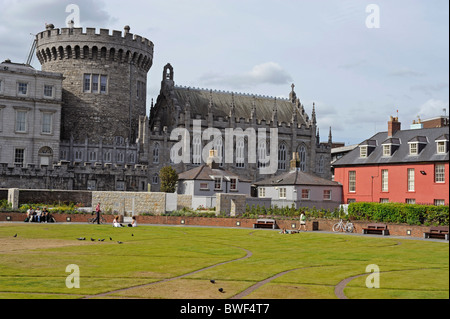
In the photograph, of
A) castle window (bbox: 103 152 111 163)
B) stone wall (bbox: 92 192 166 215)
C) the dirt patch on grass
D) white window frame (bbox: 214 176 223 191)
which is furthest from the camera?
castle window (bbox: 103 152 111 163)

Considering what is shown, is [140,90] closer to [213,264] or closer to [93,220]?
Answer: [93,220]

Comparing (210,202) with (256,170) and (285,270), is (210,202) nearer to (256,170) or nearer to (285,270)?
(256,170)

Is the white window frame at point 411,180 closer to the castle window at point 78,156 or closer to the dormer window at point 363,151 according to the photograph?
the dormer window at point 363,151

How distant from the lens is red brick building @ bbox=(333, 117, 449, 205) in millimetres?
48469

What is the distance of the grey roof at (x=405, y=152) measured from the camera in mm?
49750

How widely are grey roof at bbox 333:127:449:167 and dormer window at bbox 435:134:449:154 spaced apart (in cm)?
23

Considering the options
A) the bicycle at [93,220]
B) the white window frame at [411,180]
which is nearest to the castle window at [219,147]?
the white window frame at [411,180]

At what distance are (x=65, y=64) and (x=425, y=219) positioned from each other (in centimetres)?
5012

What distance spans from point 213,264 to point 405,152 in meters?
34.7

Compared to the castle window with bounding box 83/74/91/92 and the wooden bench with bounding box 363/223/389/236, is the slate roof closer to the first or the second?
the castle window with bounding box 83/74/91/92

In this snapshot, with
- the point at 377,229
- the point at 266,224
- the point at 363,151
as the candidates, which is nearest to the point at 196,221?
the point at 266,224

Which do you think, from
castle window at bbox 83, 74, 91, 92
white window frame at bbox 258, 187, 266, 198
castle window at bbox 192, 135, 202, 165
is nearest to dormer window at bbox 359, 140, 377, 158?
white window frame at bbox 258, 187, 266, 198

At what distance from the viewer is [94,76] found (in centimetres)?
7406
